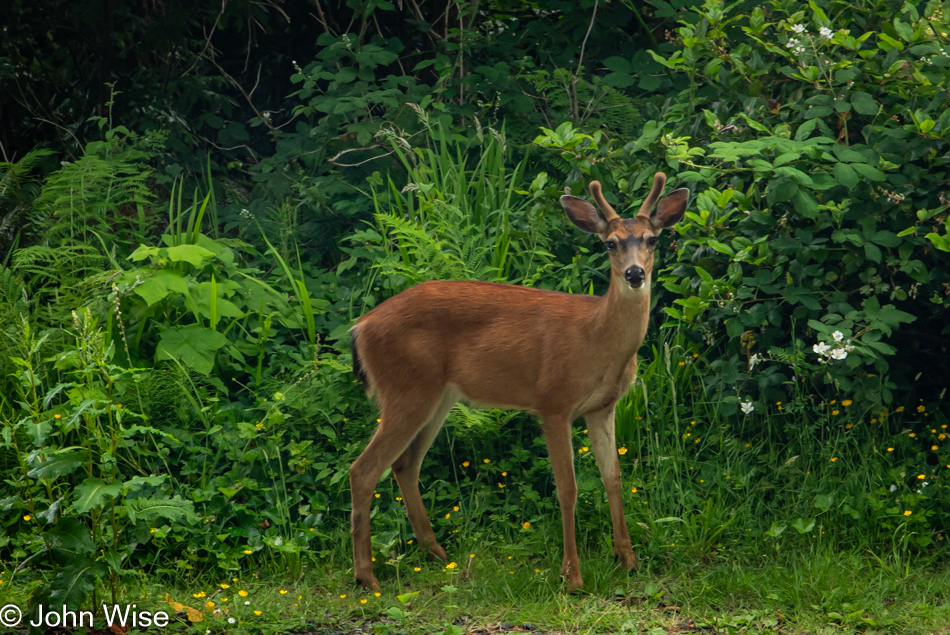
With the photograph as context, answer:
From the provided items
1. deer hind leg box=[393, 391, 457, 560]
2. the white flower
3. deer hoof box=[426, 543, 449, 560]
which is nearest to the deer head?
the white flower

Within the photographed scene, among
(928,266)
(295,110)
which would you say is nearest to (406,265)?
(295,110)

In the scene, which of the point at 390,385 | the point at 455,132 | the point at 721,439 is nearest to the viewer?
the point at 390,385

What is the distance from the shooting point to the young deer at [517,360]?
4.86 metres

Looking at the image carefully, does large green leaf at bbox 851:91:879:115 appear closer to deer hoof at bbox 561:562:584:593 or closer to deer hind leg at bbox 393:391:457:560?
deer hind leg at bbox 393:391:457:560

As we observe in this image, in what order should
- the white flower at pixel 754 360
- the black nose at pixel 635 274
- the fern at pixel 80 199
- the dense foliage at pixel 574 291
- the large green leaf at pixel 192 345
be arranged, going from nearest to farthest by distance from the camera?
the black nose at pixel 635 274, the dense foliage at pixel 574 291, the white flower at pixel 754 360, the large green leaf at pixel 192 345, the fern at pixel 80 199

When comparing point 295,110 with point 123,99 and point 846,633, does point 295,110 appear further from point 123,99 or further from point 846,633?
point 846,633

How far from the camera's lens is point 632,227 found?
4.77 meters

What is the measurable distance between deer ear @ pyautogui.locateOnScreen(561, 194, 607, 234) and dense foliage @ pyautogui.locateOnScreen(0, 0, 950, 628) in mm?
670

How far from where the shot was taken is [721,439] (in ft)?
18.4

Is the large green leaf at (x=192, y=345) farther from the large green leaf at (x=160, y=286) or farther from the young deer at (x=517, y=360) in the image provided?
the young deer at (x=517, y=360)

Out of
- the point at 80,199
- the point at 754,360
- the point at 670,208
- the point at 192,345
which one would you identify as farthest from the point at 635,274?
the point at 80,199

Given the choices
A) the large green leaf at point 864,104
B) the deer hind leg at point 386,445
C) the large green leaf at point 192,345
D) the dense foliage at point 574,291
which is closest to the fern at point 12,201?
the dense foliage at point 574,291

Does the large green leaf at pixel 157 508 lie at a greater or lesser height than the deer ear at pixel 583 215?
lesser

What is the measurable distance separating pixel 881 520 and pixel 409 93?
4.57 meters
